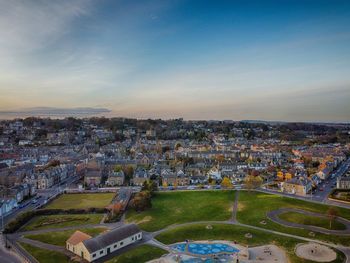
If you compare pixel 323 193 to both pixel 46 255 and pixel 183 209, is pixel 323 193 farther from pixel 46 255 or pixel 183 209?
pixel 46 255

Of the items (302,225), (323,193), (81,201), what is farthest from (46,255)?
(323,193)

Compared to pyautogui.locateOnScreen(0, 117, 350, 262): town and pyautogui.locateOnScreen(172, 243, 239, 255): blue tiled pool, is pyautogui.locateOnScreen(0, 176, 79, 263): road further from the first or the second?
pyautogui.locateOnScreen(172, 243, 239, 255): blue tiled pool

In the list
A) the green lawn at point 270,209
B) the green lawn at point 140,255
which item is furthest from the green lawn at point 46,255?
the green lawn at point 270,209

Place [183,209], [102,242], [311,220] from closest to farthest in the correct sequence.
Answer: [102,242] → [311,220] → [183,209]

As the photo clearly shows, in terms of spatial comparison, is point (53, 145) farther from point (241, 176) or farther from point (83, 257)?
point (83, 257)

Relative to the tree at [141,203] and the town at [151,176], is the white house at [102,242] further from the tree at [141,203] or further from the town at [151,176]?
the tree at [141,203]

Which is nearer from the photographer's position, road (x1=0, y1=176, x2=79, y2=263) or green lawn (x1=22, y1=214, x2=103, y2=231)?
road (x1=0, y1=176, x2=79, y2=263)

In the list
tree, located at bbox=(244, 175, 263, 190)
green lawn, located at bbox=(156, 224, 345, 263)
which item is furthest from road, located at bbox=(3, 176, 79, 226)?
tree, located at bbox=(244, 175, 263, 190)
